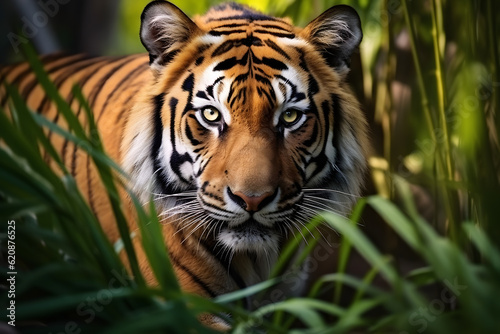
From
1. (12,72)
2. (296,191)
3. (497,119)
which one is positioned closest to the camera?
(497,119)

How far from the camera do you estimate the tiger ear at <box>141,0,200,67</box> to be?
67.5 inches

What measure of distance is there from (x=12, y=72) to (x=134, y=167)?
2.69 ft

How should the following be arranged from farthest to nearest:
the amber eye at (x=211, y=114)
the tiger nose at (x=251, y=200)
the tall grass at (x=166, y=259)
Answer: the amber eye at (x=211, y=114) < the tiger nose at (x=251, y=200) < the tall grass at (x=166, y=259)

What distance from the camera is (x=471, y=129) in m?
1.49

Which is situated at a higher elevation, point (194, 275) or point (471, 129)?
point (471, 129)

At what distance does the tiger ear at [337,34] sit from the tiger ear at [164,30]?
31 cm

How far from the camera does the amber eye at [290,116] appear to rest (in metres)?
1.72

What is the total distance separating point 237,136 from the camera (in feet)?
5.42

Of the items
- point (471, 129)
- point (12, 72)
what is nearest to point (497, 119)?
point (471, 129)

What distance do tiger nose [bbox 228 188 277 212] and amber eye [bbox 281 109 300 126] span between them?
22 cm

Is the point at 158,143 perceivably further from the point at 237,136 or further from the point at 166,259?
the point at 166,259

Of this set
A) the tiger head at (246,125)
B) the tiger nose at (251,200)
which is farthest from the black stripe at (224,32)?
the tiger nose at (251,200)

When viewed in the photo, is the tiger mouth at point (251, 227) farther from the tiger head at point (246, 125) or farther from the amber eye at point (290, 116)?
the amber eye at point (290, 116)

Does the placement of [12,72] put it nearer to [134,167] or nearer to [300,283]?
[134,167]
